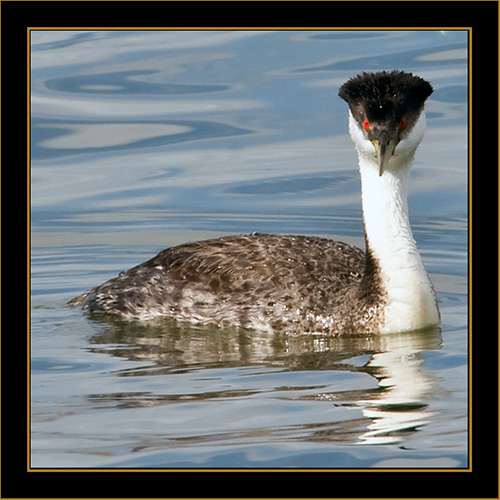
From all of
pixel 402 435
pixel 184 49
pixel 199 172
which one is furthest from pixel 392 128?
pixel 184 49

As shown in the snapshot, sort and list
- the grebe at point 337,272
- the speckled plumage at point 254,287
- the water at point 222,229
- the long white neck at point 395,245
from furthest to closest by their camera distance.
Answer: the speckled plumage at point 254,287 < the long white neck at point 395,245 < the grebe at point 337,272 < the water at point 222,229

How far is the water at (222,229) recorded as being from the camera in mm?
9859

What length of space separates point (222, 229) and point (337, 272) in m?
3.61

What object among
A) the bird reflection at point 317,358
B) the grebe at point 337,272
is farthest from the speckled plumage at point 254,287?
the bird reflection at point 317,358

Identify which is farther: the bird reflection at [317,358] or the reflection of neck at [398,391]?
the bird reflection at [317,358]

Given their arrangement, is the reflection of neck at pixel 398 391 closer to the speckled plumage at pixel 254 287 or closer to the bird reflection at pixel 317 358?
the bird reflection at pixel 317 358

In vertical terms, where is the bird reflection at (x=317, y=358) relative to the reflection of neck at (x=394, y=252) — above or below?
below

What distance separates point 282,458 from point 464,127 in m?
10.7

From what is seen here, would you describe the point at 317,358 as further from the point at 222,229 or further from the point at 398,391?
A: the point at 222,229

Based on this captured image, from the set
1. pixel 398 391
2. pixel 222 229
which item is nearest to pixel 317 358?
pixel 398 391

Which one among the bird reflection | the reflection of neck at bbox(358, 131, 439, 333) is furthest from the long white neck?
the bird reflection

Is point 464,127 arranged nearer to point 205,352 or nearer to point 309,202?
point 309,202

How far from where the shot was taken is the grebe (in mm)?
11914

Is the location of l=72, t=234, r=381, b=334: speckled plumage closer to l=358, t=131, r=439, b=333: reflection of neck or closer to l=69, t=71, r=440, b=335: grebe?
l=69, t=71, r=440, b=335: grebe
